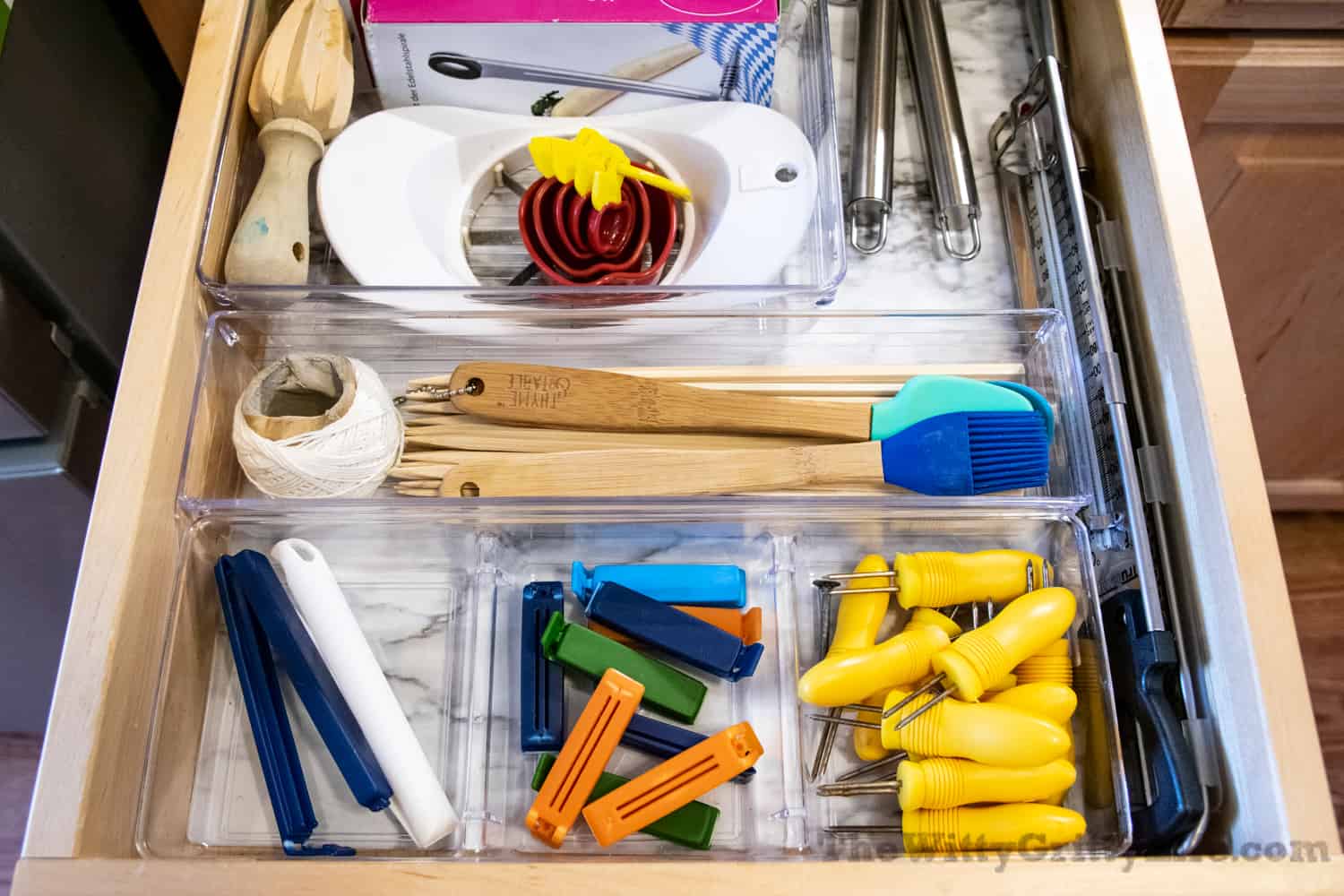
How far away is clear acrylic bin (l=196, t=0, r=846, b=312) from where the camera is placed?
779 millimetres

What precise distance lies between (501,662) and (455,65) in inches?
18.5

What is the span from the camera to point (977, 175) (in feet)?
3.01

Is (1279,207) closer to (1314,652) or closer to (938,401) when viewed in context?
(938,401)

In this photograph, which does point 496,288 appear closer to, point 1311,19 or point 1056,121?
point 1056,121

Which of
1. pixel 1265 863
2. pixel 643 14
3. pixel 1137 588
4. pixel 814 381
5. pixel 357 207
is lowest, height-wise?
pixel 1265 863

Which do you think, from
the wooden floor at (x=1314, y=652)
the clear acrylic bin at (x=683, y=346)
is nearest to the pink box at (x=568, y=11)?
the clear acrylic bin at (x=683, y=346)

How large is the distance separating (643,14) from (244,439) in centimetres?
43

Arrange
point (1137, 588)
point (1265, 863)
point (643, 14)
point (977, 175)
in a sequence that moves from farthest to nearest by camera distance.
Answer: point (977, 175) → point (643, 14) → point (1137, 588) → point (1265, 863)

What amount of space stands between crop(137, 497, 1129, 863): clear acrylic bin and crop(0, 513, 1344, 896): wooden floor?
71cm

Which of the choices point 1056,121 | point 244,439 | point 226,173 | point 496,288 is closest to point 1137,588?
point 1056,121

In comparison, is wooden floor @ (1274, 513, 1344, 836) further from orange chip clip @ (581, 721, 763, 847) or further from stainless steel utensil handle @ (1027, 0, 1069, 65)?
orange chip clip @ (581, 721, 763, 847)

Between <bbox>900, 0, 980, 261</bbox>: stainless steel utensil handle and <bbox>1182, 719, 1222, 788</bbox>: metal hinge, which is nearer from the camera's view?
<bbox>1182, 719, 1222, 788</bbox>: metal hinge

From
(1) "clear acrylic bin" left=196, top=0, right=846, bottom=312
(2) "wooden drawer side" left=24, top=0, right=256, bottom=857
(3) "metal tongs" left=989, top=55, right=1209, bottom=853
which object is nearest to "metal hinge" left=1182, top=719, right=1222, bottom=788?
(3) "metal tongs" left=989, top=55, right=1209, bottom=853

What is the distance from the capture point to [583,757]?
679mm
